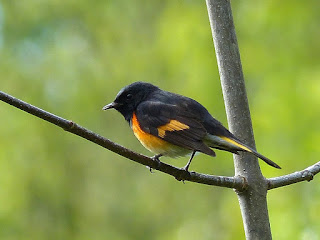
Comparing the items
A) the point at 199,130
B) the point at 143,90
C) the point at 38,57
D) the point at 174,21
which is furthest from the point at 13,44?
the point at 199,130

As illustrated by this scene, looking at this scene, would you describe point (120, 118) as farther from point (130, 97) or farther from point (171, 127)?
point (171, 127)

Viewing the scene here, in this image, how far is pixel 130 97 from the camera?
164 inches

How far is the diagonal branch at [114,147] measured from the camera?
7.42 feet

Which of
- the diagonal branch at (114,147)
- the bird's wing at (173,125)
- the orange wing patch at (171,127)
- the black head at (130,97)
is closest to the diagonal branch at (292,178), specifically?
the diagonal branch at (114,147)

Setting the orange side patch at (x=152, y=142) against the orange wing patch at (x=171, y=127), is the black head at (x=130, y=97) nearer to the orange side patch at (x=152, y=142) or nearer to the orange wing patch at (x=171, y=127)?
the orange side patch at (x=152, y=142)

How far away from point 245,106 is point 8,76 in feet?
22.2

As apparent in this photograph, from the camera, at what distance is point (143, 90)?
4172 mm

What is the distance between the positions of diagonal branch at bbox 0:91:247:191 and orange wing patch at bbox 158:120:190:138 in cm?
60

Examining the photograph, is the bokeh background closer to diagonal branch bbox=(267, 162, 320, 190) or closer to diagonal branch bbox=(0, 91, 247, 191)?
diagonal branch bbox=(267, 162, 320, 190)

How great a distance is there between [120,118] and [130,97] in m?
7.30

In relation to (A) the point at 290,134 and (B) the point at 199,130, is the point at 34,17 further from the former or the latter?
(B) the point at 199,130

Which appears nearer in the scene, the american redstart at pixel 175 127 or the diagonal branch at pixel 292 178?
the diagonal branch at pixel 292 178

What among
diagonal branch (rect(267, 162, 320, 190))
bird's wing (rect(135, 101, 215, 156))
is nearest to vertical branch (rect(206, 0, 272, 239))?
diagonal branch (rect(267, 162, 320, 190))

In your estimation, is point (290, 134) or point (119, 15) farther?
point (119, 15)
